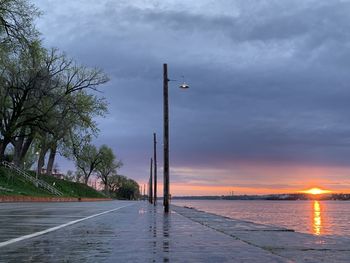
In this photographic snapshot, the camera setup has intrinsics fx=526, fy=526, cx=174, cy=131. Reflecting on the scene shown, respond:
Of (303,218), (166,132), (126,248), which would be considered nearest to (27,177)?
(303,218)

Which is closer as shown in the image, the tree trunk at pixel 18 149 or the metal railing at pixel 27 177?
the tree trunk at pixel 18 149

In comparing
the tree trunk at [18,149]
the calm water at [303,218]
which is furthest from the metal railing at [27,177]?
the calm water at [303,218]

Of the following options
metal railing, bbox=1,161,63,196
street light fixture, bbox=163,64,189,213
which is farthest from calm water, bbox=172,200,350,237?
metal railing, bbox=1,161,63,196

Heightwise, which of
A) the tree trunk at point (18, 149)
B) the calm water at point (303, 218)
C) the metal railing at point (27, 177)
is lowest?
the calm water at point (303, 218)

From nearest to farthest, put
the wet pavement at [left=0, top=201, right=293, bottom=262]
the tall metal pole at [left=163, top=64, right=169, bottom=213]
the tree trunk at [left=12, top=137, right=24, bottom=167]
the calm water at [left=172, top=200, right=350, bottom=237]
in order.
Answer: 1. the wet pavement at [left=0, top=201, right=293, bottom=262]
2. the calm water at [left=172, top=200, right=350, bottom=237]
3. the tall metal pole at [left=163, top=64, right=169, bottom=213]
4. the tree trunk at [left=12, top=137, right=24, bottom=167]

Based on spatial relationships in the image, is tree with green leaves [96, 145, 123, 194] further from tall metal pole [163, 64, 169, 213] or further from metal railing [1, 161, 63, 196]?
tall metal pole [163, 64, 169, 213]

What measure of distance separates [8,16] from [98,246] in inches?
758

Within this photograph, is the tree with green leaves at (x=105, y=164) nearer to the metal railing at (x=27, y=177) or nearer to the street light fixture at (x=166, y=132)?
the metal railing at (x=27, y=177)

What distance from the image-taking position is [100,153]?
143875mm

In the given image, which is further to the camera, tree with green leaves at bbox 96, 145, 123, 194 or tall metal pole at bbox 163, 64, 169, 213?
tree with green leaves at bbox 96, 145, 123, 194

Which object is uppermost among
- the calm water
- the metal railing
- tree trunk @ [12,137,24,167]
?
tree trunk @ [12,137,24,167]

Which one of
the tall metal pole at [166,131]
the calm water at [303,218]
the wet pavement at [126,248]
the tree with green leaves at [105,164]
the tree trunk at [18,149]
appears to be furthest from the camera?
the tree with green leaves at [105,164]

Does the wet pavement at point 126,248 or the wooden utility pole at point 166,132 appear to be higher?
the wooden utility pole at point 166,132

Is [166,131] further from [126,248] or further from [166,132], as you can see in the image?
[126,248]
